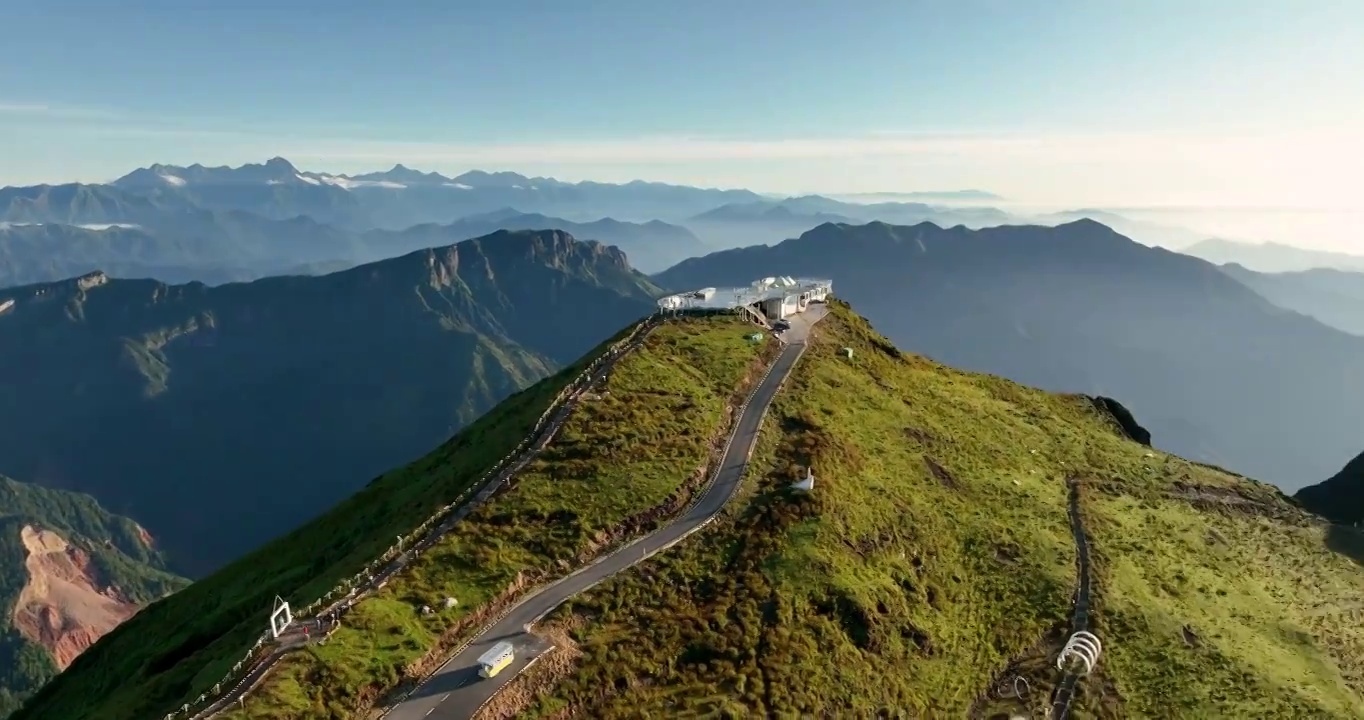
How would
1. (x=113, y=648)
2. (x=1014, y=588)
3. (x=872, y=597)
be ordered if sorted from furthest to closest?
(x=113, y=648) → (x=1014, y=588) → (x=872, y=597)

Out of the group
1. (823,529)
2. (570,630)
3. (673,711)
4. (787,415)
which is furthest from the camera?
(787,415)

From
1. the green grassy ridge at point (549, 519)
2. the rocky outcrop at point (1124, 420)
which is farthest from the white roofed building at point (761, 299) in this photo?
the rocky outcrop at point (1124, 420)

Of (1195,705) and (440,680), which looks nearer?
(440,680)

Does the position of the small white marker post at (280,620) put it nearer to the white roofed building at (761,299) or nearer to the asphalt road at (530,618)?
the asphalt road at (530,618)

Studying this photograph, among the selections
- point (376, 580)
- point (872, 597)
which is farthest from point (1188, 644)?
point (376, 580)

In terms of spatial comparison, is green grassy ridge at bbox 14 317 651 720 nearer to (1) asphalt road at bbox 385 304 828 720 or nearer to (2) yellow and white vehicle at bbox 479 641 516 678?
(1) asphalt road at bbox 385 304 828 720

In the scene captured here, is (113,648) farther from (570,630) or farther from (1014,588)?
(1014,588)
